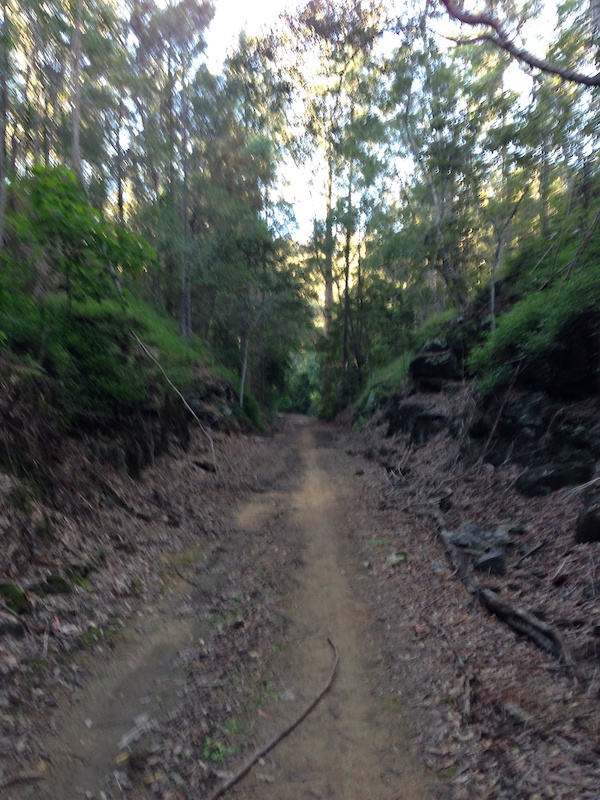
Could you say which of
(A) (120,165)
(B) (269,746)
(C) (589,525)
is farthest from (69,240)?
(A) (120,165)

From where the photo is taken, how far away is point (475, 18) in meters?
8.40

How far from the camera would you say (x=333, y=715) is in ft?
14.7

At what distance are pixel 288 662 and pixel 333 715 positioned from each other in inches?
36.3

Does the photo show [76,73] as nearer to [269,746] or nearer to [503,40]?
[503,40]

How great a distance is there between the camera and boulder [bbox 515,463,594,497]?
313 inches

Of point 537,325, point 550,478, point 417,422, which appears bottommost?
point 550,478

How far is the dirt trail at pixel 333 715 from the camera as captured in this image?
3695 mm

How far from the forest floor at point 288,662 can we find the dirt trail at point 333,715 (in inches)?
0.7

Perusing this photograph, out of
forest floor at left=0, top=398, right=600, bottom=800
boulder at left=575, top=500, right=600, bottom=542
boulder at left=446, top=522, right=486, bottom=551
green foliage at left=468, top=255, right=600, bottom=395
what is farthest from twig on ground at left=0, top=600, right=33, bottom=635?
green foliage at left=468, top=255, right=600, bottom=395

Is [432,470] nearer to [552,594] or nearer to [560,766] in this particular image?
[552,594]

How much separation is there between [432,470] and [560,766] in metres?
9.32

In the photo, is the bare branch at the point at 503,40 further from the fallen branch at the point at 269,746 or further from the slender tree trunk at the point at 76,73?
the slender tree trunk at the point at 76,73

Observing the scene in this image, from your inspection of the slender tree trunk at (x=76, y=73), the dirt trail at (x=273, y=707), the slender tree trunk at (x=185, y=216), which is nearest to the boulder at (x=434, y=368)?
the slender tree trunk at (x=185, y=216)

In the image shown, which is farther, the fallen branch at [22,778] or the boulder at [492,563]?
the boulder at [492,563]
